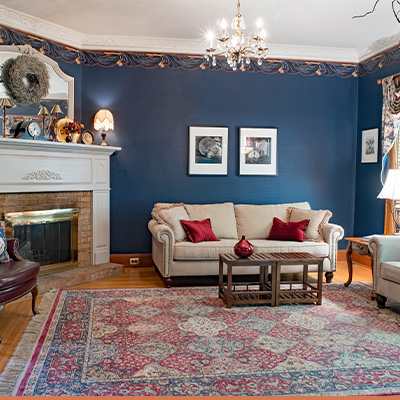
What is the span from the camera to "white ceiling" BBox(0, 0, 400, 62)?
4.75 m

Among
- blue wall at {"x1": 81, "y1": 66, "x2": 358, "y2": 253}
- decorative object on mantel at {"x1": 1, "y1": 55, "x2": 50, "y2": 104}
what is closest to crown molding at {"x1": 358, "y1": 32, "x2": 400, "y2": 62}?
blue wall at {"x1": 81, "y1": 66, "x2": 358, "y2": 253}

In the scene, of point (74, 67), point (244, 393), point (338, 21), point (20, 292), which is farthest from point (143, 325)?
point (338, 21)

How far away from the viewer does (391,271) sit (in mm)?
4113

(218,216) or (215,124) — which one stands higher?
(215,124)

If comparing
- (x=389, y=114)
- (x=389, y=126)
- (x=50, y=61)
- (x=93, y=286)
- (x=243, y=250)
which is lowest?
(x=93, y=286)

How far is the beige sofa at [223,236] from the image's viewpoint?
503 cm

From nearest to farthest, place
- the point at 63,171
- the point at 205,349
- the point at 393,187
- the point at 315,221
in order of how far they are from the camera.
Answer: the point at 205,349 → the point at 393,187 → the point at 63,171 → the point at 315,221

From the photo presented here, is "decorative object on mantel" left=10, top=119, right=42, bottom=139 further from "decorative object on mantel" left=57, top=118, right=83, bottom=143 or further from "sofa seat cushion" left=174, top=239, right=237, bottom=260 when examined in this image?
"sofa seat cushion" left=174, top=239, right=237, bottom=260

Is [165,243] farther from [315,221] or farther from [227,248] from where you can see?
[315,221]

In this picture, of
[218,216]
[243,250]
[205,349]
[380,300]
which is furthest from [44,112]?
[380,300]

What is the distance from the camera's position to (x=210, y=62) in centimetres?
622

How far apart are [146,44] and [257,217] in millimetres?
2838

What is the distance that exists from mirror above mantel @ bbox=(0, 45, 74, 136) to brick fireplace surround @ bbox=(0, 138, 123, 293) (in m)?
0.45

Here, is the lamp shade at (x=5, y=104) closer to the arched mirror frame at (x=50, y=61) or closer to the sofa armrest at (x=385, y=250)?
the arched mirror frame at (x=50, y=61)
